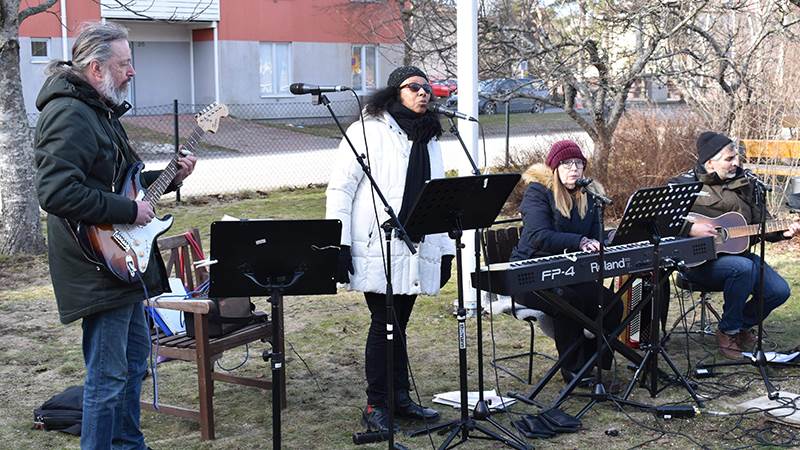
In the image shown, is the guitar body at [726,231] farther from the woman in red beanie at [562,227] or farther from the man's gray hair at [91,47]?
the man's gray hair at [91,47]

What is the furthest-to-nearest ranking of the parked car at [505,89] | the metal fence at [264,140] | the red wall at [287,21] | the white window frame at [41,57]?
the red wall at [287,21] < the white window frame at [41,57] < the metal fence at [264,140] < the parked car at [505,89]

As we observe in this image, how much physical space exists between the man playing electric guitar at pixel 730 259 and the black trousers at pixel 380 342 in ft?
7.93

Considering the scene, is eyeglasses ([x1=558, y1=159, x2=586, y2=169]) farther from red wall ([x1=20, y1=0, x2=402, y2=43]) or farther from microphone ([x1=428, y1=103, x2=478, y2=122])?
red wall ([x1=20, y1=0, x2=402, y2=43])

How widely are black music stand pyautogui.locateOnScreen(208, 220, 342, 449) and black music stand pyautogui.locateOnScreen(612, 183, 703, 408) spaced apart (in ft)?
6.15

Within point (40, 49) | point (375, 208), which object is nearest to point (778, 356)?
point (375, 208)

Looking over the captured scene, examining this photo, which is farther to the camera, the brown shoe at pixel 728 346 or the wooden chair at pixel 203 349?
the brown shoe at pixel 728 346

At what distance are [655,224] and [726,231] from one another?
1.40 metres

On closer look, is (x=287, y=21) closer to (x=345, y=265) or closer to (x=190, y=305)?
(x=190, y=305)

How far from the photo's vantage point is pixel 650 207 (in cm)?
560

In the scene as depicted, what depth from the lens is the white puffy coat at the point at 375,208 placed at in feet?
16.7

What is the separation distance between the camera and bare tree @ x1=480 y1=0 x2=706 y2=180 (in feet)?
36.1

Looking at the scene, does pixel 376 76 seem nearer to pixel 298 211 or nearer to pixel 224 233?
pixel 298 211

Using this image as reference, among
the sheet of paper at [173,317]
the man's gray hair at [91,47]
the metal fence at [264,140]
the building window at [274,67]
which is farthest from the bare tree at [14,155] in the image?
the building window at [274,67]

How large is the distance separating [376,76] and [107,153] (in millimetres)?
28173
